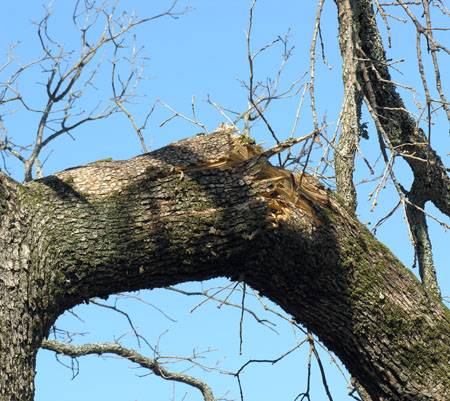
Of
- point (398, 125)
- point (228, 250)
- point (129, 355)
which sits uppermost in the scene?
point (398, 125)

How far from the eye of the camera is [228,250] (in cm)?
286

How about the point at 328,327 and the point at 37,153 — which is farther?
the point at 37,153

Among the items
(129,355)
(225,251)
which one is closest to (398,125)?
(225,251)

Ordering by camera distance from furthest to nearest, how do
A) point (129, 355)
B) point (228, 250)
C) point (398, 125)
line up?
point (129, 355), point (398, 125), point (228, 250)

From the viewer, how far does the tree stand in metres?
2.77

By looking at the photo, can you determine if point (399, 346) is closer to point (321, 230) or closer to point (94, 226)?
point (321, 230)

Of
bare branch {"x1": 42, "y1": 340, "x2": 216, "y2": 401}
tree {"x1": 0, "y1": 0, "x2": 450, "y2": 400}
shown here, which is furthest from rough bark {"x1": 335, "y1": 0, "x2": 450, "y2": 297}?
bare branch {"x1": 42, "y1": 340, "x2": 216, "y2": 401}

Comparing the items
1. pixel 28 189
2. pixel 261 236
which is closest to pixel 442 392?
pixel 261 236

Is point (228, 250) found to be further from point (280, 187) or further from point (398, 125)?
point (398, 125)

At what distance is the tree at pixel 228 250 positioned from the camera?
2.77 m

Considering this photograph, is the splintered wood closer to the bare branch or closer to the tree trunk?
the tree trunk

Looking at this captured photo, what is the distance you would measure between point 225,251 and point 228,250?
2 centimetres

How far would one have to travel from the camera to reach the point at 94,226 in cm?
281

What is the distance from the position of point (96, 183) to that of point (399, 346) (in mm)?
1647
